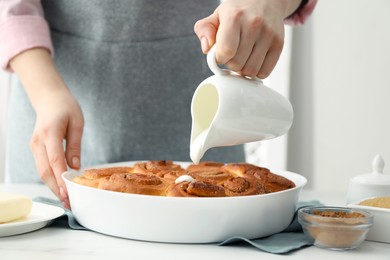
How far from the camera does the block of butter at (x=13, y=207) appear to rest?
1055 mm

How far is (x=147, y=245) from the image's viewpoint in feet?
3.28

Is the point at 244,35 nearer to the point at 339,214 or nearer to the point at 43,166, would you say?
the point at 339,214

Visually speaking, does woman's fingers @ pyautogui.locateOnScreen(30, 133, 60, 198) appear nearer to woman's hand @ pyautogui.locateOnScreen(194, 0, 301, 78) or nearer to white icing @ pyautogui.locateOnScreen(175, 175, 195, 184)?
white icing @ pyautogui.locateOnScreen(175, 175, 195, 184)

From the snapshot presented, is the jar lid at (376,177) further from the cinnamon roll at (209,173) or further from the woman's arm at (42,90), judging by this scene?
the woman's arm at (42,90)

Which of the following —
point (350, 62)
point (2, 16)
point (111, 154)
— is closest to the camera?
point (2, 16)

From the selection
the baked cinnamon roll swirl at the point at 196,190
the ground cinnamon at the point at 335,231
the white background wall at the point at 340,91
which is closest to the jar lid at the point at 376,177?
the ground cinnamon at the point at 335,231

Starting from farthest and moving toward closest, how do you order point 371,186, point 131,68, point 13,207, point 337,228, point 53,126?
point 131,68, point 53,126, point 371,186, point 13,207, point 337,228

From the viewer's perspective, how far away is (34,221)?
3.46 ft

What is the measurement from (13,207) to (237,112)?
0.41m

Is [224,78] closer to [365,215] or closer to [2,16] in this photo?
[365,215]

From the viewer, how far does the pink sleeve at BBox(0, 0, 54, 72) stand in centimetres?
147

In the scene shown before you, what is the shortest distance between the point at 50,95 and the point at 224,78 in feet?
1.57

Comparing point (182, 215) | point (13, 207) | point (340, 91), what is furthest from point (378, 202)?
point (340, 91)

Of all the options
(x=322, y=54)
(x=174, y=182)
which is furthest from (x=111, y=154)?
(x=322, y=54)
